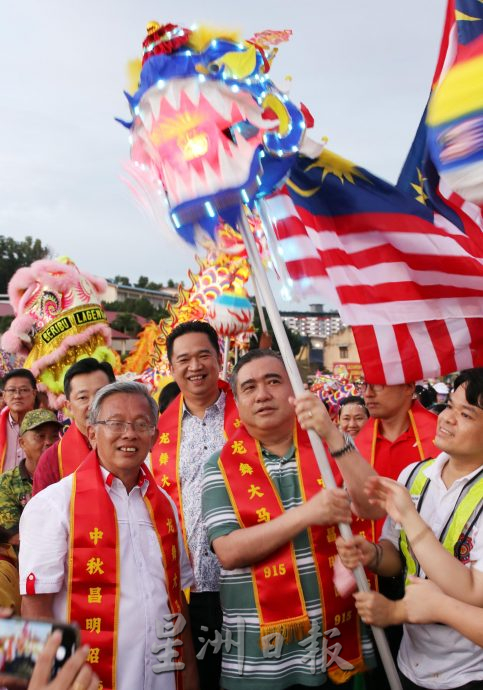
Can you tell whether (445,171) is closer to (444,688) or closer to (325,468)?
(325,468)

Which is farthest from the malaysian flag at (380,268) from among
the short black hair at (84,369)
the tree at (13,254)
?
the tree at (13,254)

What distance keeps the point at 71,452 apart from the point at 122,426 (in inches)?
34.0

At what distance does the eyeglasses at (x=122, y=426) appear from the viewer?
209 cm

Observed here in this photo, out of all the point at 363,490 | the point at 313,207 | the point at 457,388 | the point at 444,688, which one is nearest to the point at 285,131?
→ the point at 313,207

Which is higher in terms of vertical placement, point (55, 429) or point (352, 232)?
point (352, 232)

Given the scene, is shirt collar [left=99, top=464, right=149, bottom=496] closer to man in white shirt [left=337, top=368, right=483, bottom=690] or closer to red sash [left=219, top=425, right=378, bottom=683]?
red sash [left=219, top=425, right=378, bottom=683]

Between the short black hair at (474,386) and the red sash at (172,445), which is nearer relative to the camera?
the short black hair at (474,386)

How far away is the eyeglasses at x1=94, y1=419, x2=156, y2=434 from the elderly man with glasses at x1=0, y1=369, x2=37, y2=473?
8.75 feet

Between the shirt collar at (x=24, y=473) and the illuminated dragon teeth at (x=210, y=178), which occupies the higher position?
the illuminated dragon teeth at (x=210, y=178)

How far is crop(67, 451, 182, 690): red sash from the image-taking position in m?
1.92

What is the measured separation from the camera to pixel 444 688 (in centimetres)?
→ 179

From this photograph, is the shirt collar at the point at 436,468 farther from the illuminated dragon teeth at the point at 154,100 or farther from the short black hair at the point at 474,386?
the illuminated dragon teeth at the point at 154,100

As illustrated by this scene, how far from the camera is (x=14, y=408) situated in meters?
4.55

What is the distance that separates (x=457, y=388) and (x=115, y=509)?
120cm
